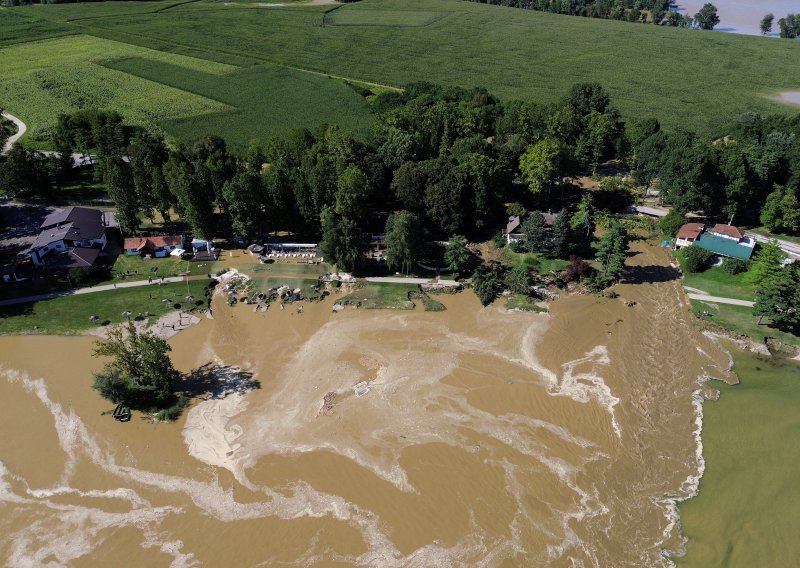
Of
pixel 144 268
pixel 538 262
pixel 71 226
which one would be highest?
pixel 71 226

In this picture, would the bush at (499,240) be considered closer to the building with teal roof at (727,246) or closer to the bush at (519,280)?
the bush at (519,280)

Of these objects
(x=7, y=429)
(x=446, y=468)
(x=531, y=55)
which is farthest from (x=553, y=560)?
(x=531, y=55)

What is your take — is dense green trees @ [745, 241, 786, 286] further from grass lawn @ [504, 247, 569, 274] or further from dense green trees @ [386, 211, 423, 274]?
dense green trees @ [386, 211, 423, 274]

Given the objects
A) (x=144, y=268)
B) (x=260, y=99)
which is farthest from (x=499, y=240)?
(x=260, y=99)

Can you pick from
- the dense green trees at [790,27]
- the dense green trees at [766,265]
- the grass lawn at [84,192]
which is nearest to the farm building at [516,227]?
the dense green trees at [766,265]

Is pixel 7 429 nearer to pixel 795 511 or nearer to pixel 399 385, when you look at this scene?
pixel 399 385

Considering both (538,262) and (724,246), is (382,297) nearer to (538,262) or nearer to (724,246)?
(538,262)
